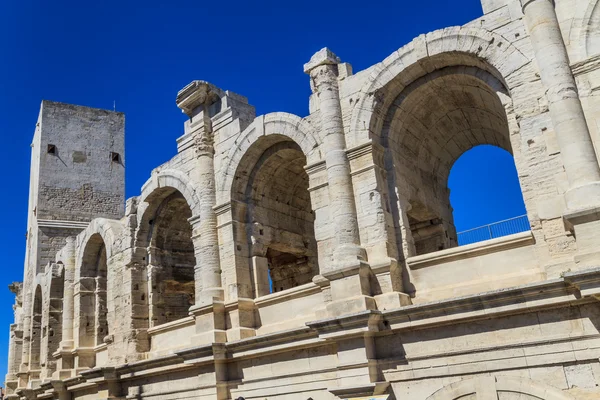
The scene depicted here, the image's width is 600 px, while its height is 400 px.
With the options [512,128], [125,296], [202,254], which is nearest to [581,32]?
[512,128]

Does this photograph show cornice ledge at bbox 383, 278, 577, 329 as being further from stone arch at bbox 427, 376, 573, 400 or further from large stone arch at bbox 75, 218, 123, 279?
large stone arch at bbox 75, 218, 123, 279

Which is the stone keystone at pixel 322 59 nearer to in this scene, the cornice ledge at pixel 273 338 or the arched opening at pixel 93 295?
the cornice ledge at pixel 273 338

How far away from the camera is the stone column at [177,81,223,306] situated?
11.6 m

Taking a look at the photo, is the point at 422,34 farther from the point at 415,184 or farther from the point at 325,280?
the point at 325,280

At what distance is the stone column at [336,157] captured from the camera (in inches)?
367

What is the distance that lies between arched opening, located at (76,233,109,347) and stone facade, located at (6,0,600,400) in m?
0.09

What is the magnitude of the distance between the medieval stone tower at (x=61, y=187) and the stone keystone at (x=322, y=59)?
13771 millimetres

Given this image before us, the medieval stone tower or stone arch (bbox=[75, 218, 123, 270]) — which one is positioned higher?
the medieval stone tower

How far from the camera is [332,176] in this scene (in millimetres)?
9734

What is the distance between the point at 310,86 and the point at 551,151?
4512 mm

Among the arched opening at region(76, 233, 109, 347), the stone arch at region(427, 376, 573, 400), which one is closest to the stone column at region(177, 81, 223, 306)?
the stone arch at region(427, 376, 573, 400)

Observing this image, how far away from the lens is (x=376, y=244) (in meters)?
9.18

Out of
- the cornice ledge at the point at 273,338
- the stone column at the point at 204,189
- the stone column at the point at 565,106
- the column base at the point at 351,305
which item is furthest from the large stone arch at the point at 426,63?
the stone column at the point at 204,189

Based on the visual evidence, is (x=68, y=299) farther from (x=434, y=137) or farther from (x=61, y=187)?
(x=434, y=137)
